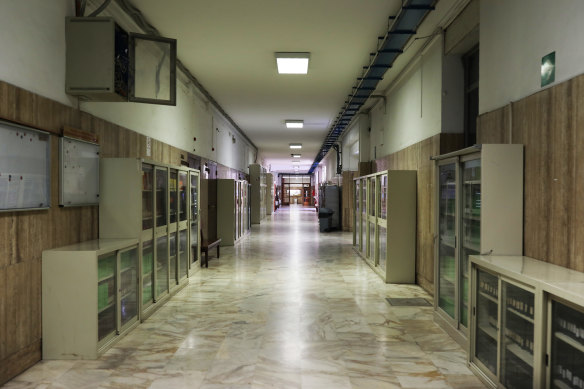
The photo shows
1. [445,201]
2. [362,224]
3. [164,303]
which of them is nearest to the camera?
[445,201]

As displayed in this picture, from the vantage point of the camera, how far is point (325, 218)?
14.6 meters

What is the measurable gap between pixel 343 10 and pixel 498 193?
9.78 ft

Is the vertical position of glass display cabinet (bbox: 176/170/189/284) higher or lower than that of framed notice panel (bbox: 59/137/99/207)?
lower

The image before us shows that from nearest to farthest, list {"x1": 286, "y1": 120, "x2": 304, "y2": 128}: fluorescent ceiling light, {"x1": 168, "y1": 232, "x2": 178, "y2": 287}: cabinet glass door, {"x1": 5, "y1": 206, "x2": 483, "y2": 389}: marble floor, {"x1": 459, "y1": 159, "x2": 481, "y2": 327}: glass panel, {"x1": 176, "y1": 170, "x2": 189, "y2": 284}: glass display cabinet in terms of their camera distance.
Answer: {"x1": 5, "y1": 206, "x2": 483, "y2": 389}: marble floor, {"x1": 459, "y1": 159, "x2": 481, "y2": 327}: glass panel, {"x1": 168, "y1": 232, "x2": 178, "y2": 287}: cabinet glass door, {"x1": 176, "y1": 170, "x2": 189, "y2": 284}: glass display cabinet, {"x1": 286, "y1": 120, "x2": 304, "y2": 128}: fluorescent ceiling light

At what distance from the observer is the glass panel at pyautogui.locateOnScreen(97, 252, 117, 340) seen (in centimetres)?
387

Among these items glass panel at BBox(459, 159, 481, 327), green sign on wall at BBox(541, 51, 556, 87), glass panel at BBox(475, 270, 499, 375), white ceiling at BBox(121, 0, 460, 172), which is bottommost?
glass panel at BBox(475, 270, 499, 375)

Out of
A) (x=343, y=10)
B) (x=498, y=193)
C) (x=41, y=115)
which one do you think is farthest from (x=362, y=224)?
(x=41, y=115)

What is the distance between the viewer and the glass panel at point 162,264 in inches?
222

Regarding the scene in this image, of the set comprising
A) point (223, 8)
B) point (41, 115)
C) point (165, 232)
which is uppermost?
point (223, 8)

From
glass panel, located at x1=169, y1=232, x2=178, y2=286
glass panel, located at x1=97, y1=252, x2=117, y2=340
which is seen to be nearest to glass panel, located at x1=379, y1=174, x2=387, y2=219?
glass panel, located at x1=169, y1=232, x2=178, y2=286

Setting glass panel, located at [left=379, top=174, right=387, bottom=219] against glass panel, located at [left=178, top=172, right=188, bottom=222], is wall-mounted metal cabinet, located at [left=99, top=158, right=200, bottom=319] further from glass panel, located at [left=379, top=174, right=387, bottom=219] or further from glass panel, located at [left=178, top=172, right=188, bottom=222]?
glass panel, located at [left=379, top=174, right=387, bottom=219]

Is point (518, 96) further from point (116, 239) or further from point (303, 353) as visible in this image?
point (116, 239)

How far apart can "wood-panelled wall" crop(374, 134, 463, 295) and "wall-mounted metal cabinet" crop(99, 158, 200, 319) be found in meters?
3.68

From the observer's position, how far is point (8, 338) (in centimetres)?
317
